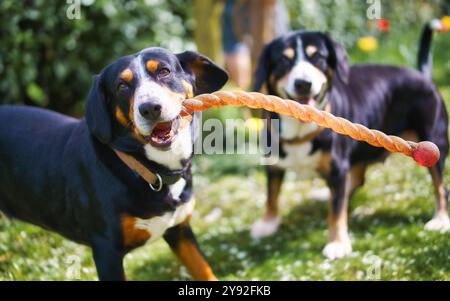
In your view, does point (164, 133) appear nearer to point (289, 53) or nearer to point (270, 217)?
point (289, 53)

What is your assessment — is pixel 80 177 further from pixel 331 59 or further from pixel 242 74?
pixel 242 74

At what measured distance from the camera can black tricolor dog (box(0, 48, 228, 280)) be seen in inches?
106

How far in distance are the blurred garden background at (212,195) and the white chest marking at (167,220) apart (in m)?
0.78

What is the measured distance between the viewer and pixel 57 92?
6371mm

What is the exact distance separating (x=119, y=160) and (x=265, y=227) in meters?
1.77

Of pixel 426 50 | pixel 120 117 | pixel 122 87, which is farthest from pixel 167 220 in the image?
pixel 426 50

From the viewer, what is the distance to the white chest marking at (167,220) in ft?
9.18

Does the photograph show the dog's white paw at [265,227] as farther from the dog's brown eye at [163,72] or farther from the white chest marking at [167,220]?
the dog's brown eye at [163,72]

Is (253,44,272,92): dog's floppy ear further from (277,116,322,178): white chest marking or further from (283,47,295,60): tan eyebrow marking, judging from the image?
(277,116,322,178): white chest marking

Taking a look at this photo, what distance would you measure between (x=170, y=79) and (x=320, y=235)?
6.32 ft

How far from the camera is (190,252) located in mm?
3203

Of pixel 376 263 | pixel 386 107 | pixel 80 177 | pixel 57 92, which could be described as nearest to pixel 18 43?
pixel 57 92

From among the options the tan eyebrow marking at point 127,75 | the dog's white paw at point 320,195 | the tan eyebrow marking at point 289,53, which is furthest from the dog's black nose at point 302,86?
the dog's white paw at point 320,195
